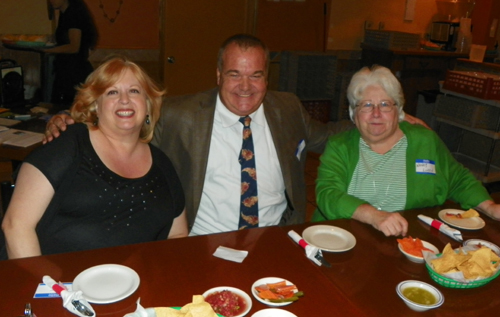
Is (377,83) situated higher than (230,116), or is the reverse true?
(377,83)

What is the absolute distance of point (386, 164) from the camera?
2.04 m

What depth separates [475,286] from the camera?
1.38m

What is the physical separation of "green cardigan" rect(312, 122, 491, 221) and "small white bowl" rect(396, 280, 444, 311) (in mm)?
586

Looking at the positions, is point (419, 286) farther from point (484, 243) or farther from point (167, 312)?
point (167, 312)

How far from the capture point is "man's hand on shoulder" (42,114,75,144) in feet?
5.49

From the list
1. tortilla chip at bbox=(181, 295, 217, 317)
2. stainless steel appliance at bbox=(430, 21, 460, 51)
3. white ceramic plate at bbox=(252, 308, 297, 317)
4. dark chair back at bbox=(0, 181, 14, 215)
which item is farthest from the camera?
stainless steel appliance at bbox=(430, 21, 460, 51)

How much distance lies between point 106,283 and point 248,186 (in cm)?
97

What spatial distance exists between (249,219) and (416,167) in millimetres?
796

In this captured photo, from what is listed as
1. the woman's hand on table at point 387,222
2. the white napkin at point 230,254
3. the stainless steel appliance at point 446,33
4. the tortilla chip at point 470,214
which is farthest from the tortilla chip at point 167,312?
the stainless steel appliance at point 446,33

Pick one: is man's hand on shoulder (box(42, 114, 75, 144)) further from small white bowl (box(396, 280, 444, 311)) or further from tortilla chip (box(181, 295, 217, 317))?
small white bowl (box(396, 280, 444, 311))

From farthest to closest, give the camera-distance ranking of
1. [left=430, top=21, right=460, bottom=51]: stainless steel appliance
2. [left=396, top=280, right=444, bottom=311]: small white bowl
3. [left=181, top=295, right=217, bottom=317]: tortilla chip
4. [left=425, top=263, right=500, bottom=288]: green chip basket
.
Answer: [left=430, top=21, right=460, bottom=51]: stainless steel appliance, [left=425, top=263, right=500, bottom=288]: green chip basket, [left=396, top=280, right=444, bottom=311]: small white bowl, [left=181, top=295, right=217, bottom=317]: tortilla chip

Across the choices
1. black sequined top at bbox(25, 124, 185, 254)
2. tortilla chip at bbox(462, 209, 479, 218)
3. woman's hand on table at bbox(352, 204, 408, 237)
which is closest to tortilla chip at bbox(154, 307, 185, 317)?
black sequined top at bbox(25, 124, 185, 254)

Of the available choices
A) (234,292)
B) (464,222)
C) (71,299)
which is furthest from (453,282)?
(71,299)

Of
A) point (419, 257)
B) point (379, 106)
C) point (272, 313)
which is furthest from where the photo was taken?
point (379, 106)
